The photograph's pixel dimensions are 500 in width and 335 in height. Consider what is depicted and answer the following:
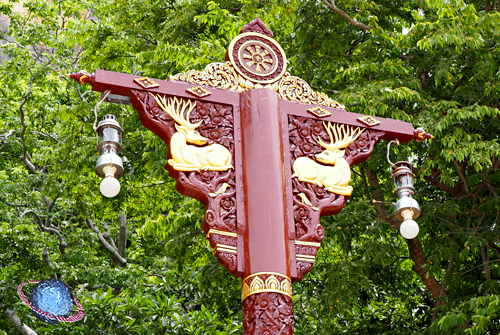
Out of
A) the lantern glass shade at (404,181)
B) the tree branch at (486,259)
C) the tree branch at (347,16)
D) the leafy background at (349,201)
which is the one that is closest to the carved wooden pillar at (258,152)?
the lantern glass shade at (404,181)

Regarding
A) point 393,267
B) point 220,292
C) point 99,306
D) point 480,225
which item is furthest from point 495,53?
point 99,306

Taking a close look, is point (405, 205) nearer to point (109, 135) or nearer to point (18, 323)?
point (109, 135)

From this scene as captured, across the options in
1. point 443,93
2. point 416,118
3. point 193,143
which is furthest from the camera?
point 443,93

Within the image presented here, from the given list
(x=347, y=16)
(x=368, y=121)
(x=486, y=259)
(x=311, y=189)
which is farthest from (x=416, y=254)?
(x=311, y=189)

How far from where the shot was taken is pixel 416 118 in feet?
26.6

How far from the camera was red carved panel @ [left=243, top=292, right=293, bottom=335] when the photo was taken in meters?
4.00

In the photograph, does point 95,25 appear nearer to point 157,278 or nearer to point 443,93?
point 157,278

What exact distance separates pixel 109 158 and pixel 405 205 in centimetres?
198

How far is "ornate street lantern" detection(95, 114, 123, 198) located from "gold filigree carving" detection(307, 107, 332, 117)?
130cm

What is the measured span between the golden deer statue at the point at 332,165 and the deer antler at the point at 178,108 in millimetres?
737

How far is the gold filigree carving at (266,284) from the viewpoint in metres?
4.06

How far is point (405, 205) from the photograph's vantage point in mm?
4891

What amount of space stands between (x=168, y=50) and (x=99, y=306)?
3.39 m

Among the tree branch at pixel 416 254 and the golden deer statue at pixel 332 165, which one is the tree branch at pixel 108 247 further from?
the golden deer statue at pixel 332 165
